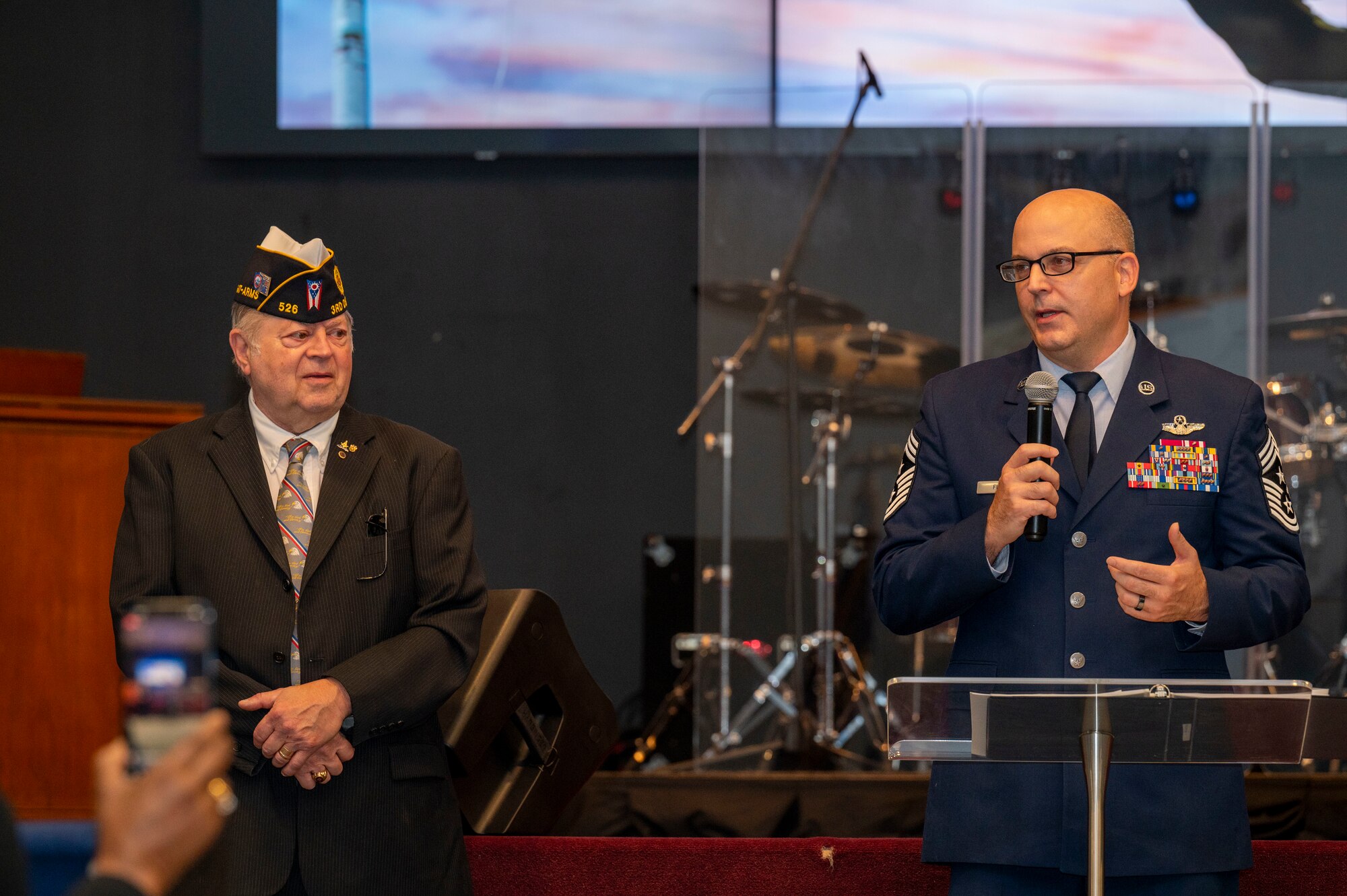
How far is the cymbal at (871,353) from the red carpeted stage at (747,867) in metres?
2.72

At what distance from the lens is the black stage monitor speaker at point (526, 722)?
283cm

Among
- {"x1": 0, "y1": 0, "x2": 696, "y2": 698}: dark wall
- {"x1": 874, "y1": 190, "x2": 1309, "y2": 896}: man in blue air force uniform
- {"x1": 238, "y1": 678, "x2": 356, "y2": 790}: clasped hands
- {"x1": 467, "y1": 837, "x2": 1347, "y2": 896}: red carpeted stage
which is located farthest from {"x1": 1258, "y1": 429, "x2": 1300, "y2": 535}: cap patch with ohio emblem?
{"x1": 0, "y1": 0, "x2": 696, "y2": 698}: dark wall

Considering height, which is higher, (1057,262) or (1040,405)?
(1057,262)

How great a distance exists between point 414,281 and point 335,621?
3920 millimetres

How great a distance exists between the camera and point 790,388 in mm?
5391

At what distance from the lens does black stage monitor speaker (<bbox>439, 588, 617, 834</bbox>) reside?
2.83 meters

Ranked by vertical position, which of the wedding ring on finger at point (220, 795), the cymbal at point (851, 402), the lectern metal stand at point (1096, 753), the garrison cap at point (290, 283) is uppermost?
the garrison cap at point (290, 283)

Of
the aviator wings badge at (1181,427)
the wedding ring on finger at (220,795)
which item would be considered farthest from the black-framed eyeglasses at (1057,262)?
the wedding ring on finger at (220,795)

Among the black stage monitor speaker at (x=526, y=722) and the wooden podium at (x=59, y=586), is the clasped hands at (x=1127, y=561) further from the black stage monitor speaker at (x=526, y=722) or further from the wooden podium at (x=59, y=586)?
the wooden podium at (x=59, y=586)

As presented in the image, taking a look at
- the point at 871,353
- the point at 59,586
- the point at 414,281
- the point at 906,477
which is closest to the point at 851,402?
the point at 871,353

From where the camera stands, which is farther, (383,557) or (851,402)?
(851,402)

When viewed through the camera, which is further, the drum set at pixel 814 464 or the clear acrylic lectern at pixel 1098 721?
the drum set at pixel 814 464

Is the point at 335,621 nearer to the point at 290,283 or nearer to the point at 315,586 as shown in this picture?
the point at 315,586

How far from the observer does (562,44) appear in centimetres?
590
